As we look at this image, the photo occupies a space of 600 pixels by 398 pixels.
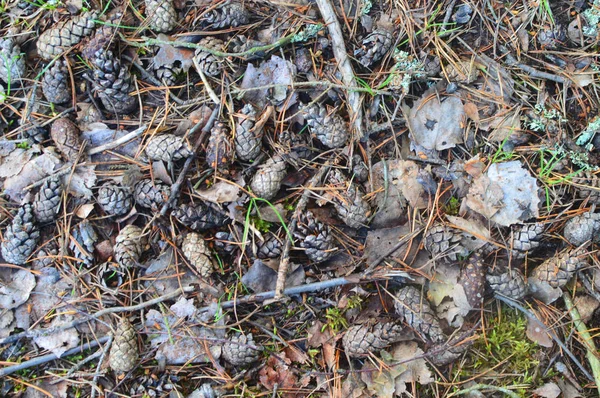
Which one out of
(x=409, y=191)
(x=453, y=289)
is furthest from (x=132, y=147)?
(x=453, y=289)

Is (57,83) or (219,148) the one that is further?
(57,83)

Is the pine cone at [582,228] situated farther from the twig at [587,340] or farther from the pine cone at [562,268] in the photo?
the twig at [587,340]

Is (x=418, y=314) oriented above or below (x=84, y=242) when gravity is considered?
below

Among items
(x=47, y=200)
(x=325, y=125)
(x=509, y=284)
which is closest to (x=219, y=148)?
(x=325, y=125)

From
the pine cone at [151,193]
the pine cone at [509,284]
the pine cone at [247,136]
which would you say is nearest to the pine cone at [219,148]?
the pine cone at [247,136]

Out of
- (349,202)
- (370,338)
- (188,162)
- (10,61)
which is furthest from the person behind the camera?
(10,61)

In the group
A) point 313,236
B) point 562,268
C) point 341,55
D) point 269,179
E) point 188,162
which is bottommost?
point 562,268

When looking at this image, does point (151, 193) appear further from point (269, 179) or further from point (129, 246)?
point (269, 179)
